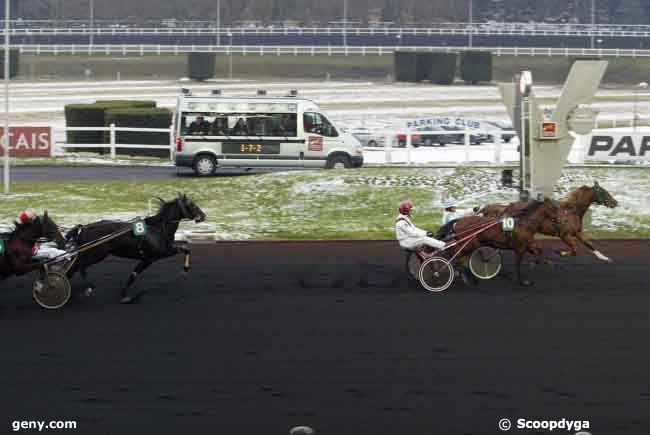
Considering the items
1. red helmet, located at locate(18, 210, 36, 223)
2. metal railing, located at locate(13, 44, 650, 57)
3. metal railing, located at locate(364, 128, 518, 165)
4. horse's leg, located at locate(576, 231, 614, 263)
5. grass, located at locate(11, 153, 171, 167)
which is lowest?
horse's leg, located at locate(576, 231, 614, 263)

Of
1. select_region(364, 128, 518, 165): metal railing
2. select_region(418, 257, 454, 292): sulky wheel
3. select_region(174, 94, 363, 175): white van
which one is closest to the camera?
select_region(418, 257, 454, 292): sulky wheel

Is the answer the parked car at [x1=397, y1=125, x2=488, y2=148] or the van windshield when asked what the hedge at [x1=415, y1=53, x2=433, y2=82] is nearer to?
the parked car at [x1=397, y1=125, x2=488, y2=148]

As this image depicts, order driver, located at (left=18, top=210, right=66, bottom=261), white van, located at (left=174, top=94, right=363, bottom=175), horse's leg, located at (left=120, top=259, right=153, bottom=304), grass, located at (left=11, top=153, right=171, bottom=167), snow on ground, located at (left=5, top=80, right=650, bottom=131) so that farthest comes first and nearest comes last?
snow on ground, located at (left=5, top=80, right=650, bottom=131), grass, located at (left=11, top=153, right=171, bottom=167), white van, located at (left=174, top=94, right=363, bottom=175), horse's leg, located at (left=120, top=259, right=153, bottom=304), driver, located at (left=18, top=210, right=66, bottom=261)

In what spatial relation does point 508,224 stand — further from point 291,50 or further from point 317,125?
point 291,50

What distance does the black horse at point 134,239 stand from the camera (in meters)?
13.8

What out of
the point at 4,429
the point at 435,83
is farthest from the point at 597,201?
the point at 435,83

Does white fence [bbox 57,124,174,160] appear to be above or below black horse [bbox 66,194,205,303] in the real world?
above

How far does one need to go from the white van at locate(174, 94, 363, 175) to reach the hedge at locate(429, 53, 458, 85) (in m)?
43.9

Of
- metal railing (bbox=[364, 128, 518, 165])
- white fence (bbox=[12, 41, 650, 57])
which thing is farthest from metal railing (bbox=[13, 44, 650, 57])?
metal railing (bbox=[364, 128, 518, 165])

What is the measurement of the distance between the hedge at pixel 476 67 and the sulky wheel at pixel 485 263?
59166 mm

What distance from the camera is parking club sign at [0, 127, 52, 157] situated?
32.1 meters

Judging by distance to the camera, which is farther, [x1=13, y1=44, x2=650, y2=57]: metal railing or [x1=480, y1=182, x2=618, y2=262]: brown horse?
[x1=13, y1=44, x2=650, y2=57]: metal railing

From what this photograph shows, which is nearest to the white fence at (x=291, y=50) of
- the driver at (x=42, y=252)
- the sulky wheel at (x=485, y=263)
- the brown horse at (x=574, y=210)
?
the brown horse at (x=574, y=210)

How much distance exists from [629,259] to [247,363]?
831 cm
